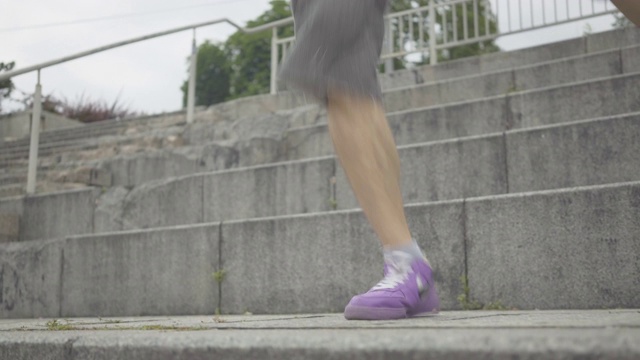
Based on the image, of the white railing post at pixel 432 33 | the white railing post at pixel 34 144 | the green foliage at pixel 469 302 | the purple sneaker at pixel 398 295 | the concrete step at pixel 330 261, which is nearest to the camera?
the purple sneaker at pixel 398 295

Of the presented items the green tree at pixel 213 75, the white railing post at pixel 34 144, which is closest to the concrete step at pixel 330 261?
the white railing post at pixel 34 144

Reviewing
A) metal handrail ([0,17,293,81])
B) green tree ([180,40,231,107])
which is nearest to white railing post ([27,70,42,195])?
metal handrail ([0,17,293,81])

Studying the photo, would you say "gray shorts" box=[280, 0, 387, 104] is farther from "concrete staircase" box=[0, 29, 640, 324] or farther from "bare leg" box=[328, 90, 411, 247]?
"concrete staircase" box=[0, 29, 640, 324]

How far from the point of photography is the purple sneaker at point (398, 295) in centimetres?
164

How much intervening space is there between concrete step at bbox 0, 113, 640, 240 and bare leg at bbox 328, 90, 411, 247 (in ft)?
4.64

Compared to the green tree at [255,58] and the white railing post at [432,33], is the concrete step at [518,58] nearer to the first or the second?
the white railing post at [432,33]

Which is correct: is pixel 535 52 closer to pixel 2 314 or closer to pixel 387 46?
pixel 387 46

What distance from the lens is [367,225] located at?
107 inches

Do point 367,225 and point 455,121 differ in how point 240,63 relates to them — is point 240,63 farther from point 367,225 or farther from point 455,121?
point 367,225

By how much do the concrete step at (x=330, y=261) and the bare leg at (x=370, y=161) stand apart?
76cm

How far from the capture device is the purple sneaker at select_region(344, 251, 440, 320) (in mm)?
1645

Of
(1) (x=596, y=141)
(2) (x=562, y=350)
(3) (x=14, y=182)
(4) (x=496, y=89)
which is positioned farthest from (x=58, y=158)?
(2) (x=562, y=350)

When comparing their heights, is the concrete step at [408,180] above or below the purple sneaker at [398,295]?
above

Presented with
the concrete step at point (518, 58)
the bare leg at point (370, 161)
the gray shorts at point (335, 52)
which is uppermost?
the concrete step at point (518, 58)
